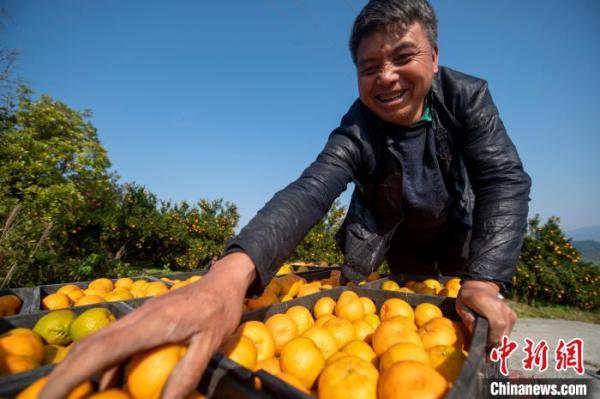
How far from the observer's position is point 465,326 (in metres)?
1.67

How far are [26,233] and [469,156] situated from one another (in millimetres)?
6065

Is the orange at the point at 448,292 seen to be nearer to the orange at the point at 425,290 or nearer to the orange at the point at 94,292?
the orange at the point at 425,290

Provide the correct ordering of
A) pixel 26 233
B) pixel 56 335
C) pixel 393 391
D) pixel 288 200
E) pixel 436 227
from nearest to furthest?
1. pixel 393 391
2. pixel 56 335
3. pixel 288 200
4. pixel 436 227
5. pixel 26 233

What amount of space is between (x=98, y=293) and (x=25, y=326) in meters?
0.77

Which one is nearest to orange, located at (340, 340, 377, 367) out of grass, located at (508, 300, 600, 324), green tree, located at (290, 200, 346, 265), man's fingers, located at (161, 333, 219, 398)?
man's fingers, located at (161, 333, 219, 398)

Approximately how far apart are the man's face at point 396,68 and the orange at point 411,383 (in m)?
1.71

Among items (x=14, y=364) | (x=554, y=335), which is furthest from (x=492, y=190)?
(x=554, y=335)

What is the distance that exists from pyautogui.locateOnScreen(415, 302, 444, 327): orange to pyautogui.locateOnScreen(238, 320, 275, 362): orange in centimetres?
97

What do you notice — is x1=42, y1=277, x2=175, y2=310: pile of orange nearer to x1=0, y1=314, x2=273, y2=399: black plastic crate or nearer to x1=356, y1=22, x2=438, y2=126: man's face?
x1=0, y1=314, x2=273, y2=399: black plastic crate

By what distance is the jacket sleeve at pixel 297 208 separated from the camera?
4.77 feet

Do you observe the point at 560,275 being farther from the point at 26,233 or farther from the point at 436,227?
the point at 26,233

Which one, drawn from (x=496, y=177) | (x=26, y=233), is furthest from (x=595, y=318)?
(x=26, y=233)

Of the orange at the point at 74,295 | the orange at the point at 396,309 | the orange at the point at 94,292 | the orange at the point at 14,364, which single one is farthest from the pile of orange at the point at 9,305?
the orange at the point at 396,309

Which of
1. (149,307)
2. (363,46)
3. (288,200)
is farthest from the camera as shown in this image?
(363,46)
